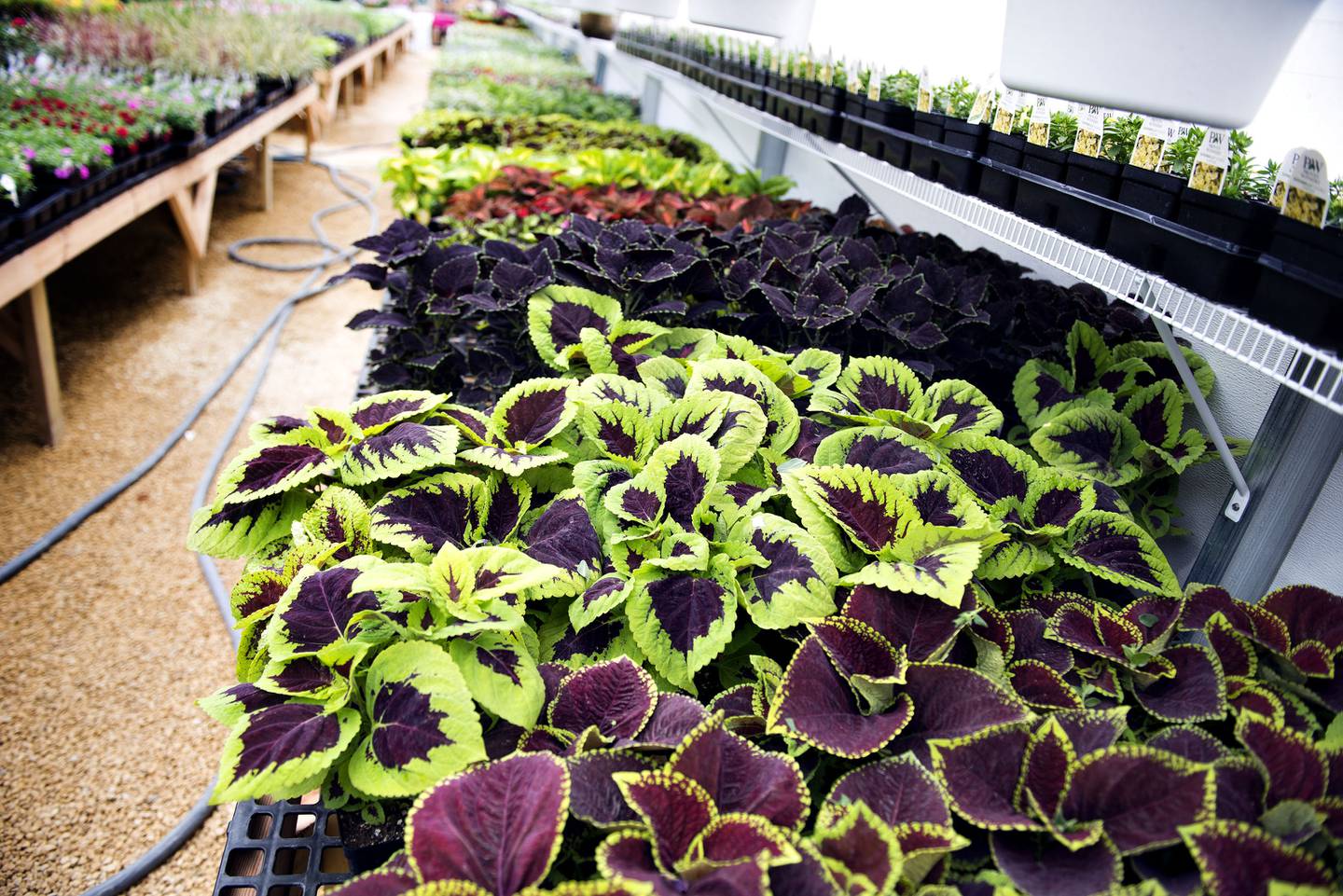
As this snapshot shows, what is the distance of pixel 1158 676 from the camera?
819mm

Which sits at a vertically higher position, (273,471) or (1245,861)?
(1245,861)

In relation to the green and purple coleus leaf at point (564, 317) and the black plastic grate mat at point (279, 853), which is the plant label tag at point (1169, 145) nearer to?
the green and purple coleus leaf at point (564, 317)

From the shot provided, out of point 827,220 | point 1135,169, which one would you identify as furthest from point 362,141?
point 1135,169

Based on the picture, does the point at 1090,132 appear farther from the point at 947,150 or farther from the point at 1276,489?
the point at 1276,489

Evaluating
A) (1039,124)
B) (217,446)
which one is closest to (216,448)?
(217,446)

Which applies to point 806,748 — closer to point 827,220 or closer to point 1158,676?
point 1158,676

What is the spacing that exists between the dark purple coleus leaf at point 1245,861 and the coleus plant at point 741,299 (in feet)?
2.97

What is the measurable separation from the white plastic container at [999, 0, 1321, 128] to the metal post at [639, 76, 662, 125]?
5.01 meters

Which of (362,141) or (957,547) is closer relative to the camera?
(957,547)

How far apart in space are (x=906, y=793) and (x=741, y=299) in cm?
114

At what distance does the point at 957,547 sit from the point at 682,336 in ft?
2.60

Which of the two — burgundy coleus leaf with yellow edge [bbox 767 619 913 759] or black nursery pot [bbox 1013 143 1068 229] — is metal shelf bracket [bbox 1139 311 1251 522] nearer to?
black nursery pot [bbox 1013 143 1068 229]

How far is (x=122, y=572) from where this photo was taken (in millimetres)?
2369

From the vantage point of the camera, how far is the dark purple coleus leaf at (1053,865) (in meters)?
0.60
